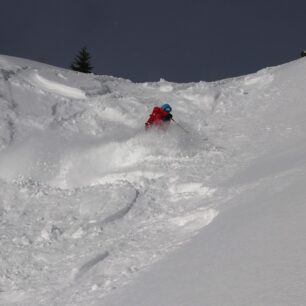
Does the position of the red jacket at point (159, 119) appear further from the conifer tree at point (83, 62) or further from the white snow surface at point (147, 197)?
the conifer tree at point (83, 62)

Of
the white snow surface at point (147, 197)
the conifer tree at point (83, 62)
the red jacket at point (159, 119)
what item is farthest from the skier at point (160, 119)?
the conifer tree at point (83, 62)

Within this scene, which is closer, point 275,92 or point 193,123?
point 193,123

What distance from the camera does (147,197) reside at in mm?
8289

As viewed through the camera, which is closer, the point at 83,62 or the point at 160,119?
the point at 160,119

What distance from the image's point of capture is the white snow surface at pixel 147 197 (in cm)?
470

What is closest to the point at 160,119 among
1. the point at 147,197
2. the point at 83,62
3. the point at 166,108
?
the point at 166,108

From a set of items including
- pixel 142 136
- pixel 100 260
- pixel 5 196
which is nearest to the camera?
pixel 100 260

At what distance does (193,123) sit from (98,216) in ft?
20.5

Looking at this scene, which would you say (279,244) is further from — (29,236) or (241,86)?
(241,86)

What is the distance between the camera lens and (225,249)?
507 cm

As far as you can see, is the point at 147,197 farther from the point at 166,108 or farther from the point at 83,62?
the point at 83,62

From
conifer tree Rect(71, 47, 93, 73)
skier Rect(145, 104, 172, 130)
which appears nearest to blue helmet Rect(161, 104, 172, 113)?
skier Rect(145, 104, 172, 130)

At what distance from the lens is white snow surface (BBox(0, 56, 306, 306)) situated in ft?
15.4

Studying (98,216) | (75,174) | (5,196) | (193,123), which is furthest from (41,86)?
(98,216)
